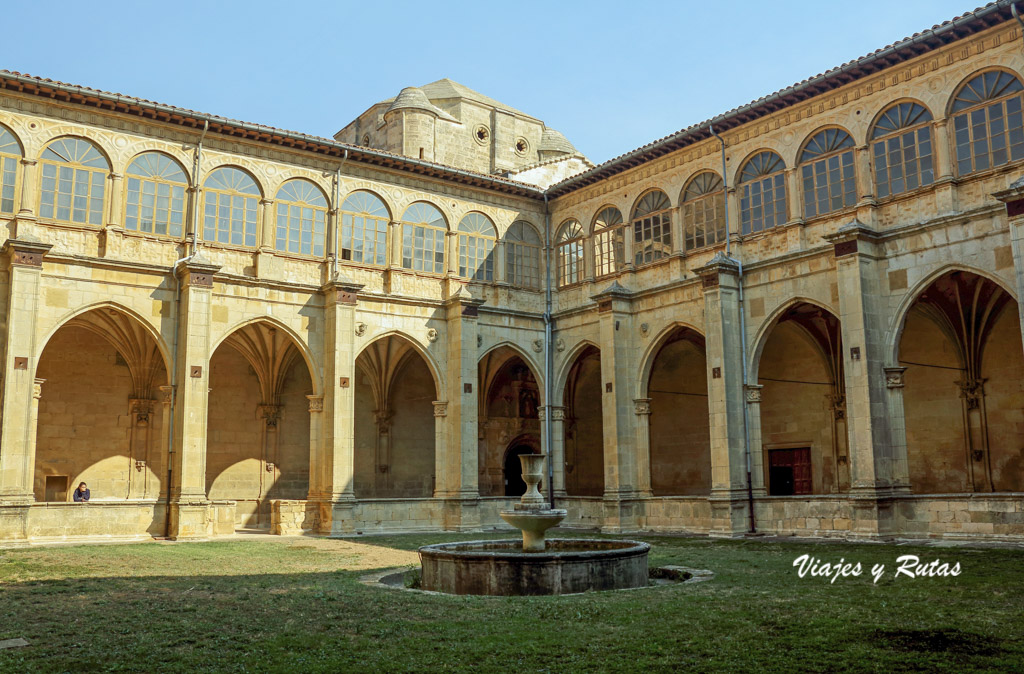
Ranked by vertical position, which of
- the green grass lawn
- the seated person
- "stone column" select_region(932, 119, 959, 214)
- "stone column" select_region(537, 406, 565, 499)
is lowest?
the green grass lawn

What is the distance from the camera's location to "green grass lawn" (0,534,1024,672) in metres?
6.68

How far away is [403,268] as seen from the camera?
25594 millimetres

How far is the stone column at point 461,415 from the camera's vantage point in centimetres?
2486

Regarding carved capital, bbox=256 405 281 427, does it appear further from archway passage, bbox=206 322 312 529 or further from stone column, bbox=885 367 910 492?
stone column, bbox=885 367 910 492

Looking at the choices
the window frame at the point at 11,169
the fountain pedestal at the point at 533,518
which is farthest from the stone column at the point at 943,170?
the window frame at the point at 11,169

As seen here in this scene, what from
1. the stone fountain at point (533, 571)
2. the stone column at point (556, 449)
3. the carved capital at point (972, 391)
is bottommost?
the stone fountain at point (533, 571)

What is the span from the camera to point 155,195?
22047 mm

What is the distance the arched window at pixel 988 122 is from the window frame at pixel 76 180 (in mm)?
18989

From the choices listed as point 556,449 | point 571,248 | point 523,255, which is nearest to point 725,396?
point 556,449

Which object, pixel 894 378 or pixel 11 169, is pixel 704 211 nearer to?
pixel 894 378

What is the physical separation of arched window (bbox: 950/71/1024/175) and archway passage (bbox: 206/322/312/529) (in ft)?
60.0

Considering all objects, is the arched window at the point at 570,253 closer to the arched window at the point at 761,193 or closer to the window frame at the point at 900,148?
the arched window at the point at 761,193

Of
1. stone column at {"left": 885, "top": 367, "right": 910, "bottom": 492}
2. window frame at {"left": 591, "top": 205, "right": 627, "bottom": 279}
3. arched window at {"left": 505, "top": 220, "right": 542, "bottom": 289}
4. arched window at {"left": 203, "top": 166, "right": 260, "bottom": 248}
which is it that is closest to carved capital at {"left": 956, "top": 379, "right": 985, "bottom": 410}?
stone column at {"left": 885, "top": 367, "right": 910, "bottom": 492}

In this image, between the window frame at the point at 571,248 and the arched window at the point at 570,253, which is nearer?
the window frame at the point at 571,248
